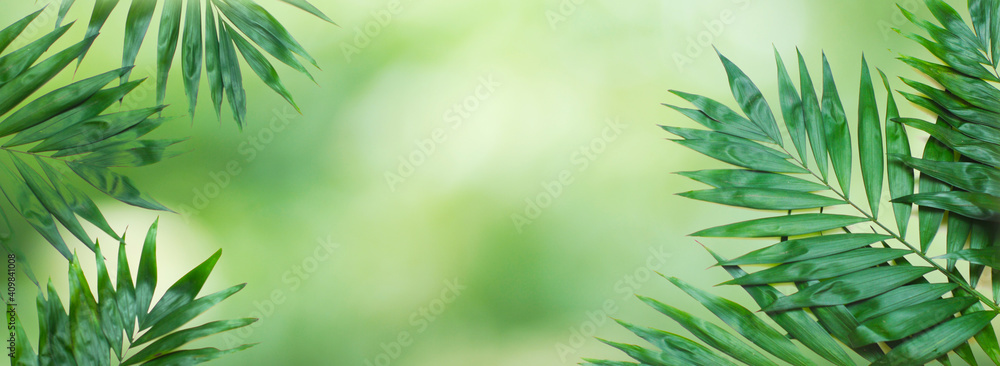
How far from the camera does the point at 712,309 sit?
980mm

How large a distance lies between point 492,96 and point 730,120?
470 mm

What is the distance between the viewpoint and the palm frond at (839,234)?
0.96 metres

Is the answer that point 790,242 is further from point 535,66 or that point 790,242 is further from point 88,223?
point 88,223

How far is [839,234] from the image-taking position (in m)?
1.00

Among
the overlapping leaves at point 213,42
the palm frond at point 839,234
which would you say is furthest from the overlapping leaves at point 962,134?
the overlapping leaves at point 213,42

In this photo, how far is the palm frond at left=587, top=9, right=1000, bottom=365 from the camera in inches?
37.6

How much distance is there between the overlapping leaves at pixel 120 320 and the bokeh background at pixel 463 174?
13cm

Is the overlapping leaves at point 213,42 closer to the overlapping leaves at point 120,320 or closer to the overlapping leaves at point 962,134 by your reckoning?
the overlapping leaves at point 120,320

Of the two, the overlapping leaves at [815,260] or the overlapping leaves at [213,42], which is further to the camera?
the overlapping leaves at [213,42]

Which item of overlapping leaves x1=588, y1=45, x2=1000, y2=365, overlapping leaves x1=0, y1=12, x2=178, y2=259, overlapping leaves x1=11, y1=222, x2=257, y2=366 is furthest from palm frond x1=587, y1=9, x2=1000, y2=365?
overlapping leaves x1=0, y1=12, x2=178, y2=259

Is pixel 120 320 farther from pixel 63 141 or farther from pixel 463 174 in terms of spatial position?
pixel 463 174

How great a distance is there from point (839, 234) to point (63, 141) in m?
1.42

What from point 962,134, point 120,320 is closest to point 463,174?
point 120,320

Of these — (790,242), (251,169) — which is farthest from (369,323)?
(790,242)
